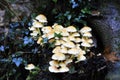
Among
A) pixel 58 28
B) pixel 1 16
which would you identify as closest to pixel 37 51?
pixel 58 28

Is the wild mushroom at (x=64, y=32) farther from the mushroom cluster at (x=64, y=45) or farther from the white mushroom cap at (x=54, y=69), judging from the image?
the white mushroom cap at (x=54, y=69)

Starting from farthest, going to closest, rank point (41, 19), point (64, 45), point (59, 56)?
point (41, 19), point (64, 45), point (59, 56)

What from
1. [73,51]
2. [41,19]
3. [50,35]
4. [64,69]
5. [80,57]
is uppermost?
A: [41,19]

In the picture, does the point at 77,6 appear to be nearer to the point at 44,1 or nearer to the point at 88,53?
the point at 44,1

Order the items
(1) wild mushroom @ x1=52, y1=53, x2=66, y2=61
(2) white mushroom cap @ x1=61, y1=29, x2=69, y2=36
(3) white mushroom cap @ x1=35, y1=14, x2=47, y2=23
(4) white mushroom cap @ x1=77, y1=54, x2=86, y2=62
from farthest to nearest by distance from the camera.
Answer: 1. (3) white mushroom cap @ x1=35, y1=14, x2=47, y2=23
2. (2) white mushroom cap @ x1=61, y1=29, x2=69, y2=36
3. (4) white mushroom cap @ x1=77, y1=54, x2=86, y2=62
4. (1) wild mushroom @ x1=52, y1=53, x2=66, y2=61

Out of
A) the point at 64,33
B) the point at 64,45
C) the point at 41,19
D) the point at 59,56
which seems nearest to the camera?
the point at 59,56

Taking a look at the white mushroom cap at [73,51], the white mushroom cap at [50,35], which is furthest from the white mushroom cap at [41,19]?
the white mushroom cap at [73,51]

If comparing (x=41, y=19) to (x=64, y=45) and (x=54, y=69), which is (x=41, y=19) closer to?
(x=64, y=45)

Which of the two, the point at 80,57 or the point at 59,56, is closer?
the point at 59,56

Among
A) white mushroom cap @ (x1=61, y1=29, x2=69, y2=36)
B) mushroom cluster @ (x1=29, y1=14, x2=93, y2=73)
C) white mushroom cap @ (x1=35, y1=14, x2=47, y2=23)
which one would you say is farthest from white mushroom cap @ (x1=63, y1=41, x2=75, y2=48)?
white mushroom cap @ (x1=35, y1=14, x2=47, y2=23)

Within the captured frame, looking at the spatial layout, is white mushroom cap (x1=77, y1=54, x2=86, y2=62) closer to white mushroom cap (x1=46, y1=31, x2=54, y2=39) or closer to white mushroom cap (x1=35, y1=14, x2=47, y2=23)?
white mushroom cap (x1=46, y1=31, x2=54, y2=39)

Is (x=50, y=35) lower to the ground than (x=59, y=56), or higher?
higher

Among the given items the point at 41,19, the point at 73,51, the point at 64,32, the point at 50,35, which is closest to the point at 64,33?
the point at 64,32
